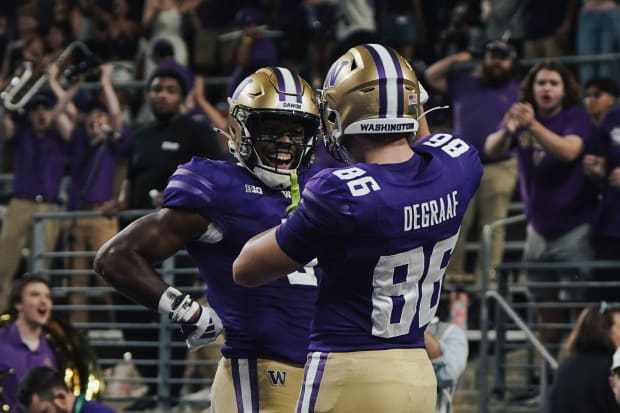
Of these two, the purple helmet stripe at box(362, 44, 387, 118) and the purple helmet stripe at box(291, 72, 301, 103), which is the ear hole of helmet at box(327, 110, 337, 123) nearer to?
the purple helmet stripe at box(362, 44, 387, 118)

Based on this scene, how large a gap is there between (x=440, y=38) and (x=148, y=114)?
2608 millimetres

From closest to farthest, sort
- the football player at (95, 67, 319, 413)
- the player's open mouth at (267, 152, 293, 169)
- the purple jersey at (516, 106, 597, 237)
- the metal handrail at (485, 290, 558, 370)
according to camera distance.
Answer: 1. the football player at (95, 67, 319, 413)
2. the player's open mouth at (267, 152, 293, 169)
3. the metal handrail at (485, 290, 558, 370)
4. the purple jersey at (516, 106, 597, 237)

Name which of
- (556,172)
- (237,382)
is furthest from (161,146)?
(237,382)

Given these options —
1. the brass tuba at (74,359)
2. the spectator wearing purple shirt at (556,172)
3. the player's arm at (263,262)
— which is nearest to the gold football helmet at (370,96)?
the player's arm at (263,262)

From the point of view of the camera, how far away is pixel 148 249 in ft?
15.7

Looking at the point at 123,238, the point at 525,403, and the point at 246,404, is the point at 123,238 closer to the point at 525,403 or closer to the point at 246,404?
the point at 246,404

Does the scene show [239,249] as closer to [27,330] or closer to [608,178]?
[608,178]

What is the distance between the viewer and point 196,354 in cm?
944

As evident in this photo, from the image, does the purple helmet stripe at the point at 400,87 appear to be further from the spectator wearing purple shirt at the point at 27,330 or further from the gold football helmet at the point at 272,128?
the spectator wearing purple shirt at the point at 27,330

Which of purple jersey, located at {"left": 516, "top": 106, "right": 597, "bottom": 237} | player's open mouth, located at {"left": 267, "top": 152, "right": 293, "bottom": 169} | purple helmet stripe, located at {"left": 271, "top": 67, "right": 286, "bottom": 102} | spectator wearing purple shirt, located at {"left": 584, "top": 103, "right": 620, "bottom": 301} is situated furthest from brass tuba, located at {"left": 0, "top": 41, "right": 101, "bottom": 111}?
player's open mouth, located at {"left": 267, "top": 152, "right": 293, "bottom": 169}

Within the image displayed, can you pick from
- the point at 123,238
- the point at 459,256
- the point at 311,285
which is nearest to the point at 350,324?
the point at 311,285

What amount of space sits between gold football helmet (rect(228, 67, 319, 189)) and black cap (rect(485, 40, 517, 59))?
453 cm

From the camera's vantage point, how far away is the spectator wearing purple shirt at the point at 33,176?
1121 centimetres

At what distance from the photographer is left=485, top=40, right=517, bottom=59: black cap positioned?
923 cm
